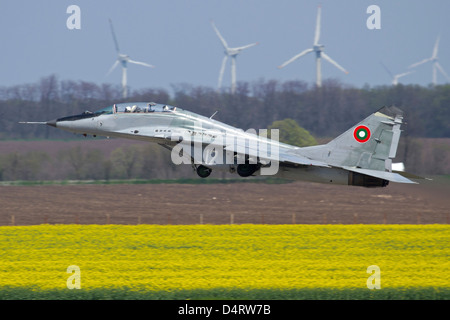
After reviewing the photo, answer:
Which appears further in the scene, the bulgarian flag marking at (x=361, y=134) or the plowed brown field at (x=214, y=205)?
the plowed brown field at (x=214, y=205)

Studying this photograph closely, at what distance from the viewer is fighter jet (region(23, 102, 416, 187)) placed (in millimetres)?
28219

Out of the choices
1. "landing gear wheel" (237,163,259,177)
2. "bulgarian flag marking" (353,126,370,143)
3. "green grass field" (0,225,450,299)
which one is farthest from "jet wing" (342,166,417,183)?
"landing gear wheel" (237,163,259,177)

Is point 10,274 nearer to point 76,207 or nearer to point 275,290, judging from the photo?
point 275,290

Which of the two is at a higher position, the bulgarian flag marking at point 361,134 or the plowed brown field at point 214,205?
the bulgarian flag marking at point 361,134

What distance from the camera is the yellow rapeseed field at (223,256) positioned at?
1033 inches

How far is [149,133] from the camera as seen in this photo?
94.5 ft

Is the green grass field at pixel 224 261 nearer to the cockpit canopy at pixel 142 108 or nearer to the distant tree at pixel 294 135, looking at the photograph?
the cockpit canopy at pixel 142 108

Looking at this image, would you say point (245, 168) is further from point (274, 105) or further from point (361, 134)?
point (274, 105)

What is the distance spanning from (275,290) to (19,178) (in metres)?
41.0

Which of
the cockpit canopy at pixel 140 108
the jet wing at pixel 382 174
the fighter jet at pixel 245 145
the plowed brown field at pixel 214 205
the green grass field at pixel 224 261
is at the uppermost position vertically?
the cockpit canopy at pixel 140 108

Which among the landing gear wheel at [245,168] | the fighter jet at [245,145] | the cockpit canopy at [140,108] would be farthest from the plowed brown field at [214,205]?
the cockpit canopy at [140,108]

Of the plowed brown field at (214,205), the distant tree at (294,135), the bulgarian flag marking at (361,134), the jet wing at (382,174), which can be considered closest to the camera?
the jet wing at (382,174)

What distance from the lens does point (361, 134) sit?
1172 inches

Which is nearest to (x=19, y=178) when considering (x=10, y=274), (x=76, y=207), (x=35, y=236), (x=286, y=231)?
(x=76, y=207)
